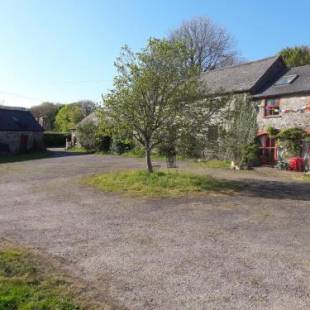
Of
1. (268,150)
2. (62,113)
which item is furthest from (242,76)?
(62,113)

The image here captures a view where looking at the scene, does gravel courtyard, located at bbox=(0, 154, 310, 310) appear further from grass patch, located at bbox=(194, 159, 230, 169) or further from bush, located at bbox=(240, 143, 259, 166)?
grass patch, located at bbox=(194, 159, 230, 169)

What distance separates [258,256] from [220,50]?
44.5m

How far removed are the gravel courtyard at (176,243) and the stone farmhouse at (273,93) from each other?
10.5m

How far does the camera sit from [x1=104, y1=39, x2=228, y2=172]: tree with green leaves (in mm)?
14602

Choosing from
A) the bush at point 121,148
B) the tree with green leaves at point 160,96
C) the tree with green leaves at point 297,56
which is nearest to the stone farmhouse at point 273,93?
the tree with green leaves at point 160,96

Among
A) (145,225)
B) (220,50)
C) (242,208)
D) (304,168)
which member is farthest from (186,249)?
(220,50)

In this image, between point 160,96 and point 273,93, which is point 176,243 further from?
point 273,93

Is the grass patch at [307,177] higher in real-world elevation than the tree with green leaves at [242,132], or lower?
lower

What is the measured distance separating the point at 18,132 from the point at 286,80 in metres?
23.7

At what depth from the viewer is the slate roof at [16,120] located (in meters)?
A: 33.6

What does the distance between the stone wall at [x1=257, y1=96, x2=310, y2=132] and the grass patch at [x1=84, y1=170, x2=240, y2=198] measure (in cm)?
896

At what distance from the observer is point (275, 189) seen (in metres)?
14.2

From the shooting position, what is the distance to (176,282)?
532 centimetres

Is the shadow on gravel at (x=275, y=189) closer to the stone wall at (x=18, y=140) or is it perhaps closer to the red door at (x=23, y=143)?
the stone wall at (x=18, y=140)
